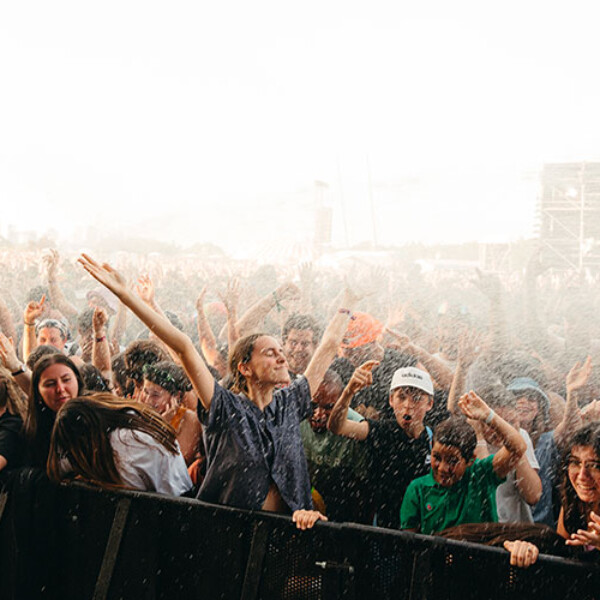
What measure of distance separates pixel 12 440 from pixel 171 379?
0.62 meters

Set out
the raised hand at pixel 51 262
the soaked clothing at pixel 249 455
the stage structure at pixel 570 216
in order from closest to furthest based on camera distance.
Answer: the soaked clothing at pixel 249 455 < the stage structure at pixel 570 216 < the raised hand at pixel 51 262

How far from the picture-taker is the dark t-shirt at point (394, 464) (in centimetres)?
290

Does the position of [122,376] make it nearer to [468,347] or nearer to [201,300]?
[201,300]

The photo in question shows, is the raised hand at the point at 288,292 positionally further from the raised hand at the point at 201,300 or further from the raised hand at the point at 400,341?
the raised hand at the point at 400,341

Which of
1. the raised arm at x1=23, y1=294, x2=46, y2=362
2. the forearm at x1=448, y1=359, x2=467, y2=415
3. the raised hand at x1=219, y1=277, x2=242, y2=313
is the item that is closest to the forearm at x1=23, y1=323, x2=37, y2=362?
the raised arm at x1=23, y1=294, x2=46, y2=362

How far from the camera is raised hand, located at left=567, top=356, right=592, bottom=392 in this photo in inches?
127

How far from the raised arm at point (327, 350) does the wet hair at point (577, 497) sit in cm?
93

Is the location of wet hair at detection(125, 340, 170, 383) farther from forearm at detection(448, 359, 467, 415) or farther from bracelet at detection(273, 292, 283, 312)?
forearm at detection(448, 359, 467, 415)

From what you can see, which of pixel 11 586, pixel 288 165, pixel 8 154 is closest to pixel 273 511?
pixel 11 586

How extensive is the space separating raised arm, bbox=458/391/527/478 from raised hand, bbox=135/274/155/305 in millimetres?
1640

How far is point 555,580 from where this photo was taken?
7.25 ft

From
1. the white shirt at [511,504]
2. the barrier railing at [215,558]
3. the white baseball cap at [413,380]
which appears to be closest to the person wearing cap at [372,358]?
the white baseball cap at [413,380]

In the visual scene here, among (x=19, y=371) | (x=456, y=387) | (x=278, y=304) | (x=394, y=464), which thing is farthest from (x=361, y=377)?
(x=19, y=371)

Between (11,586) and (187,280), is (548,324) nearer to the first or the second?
(187,280)
